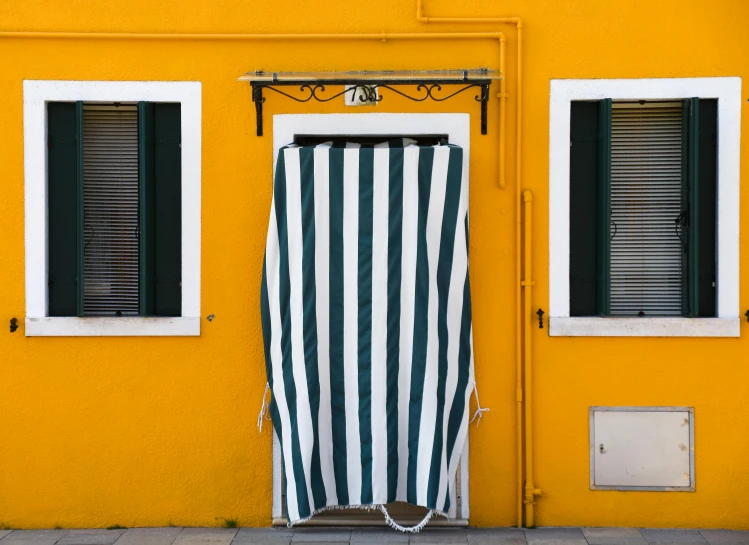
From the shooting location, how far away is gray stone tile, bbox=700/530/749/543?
4875mm

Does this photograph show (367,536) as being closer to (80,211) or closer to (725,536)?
(725,536)

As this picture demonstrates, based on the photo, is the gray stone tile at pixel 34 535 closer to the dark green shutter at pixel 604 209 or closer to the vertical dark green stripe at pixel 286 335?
the vertical dark green stripe at pixel 286 335

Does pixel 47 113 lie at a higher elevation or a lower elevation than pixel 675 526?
higher

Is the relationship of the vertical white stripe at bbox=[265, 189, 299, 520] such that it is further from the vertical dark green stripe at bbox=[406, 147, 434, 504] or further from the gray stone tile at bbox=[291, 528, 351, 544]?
the vertical dark green stripe at bbox=[406, 147, 434, 504]

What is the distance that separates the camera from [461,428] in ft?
16.3

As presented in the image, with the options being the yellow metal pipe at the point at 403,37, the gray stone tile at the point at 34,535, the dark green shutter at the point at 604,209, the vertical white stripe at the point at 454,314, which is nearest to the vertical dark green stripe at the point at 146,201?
the yellow metal pipe at the point at 403,37

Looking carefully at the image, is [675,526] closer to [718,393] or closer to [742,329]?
[718,393]

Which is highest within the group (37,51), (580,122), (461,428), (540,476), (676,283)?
(37,51)

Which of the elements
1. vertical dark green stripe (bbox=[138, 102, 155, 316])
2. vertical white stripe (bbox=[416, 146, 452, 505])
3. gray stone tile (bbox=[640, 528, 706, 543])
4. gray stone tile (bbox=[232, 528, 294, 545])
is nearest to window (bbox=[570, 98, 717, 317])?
vertical white stripe (bbox=[416, 146, 452, 505])

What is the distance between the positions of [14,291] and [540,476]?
392 centimetres

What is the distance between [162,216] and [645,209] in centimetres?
344

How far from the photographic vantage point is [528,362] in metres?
5.08

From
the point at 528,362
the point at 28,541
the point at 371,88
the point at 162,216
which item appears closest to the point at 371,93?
the point at 371,88

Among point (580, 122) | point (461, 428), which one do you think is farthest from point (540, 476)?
point (580, 122)
